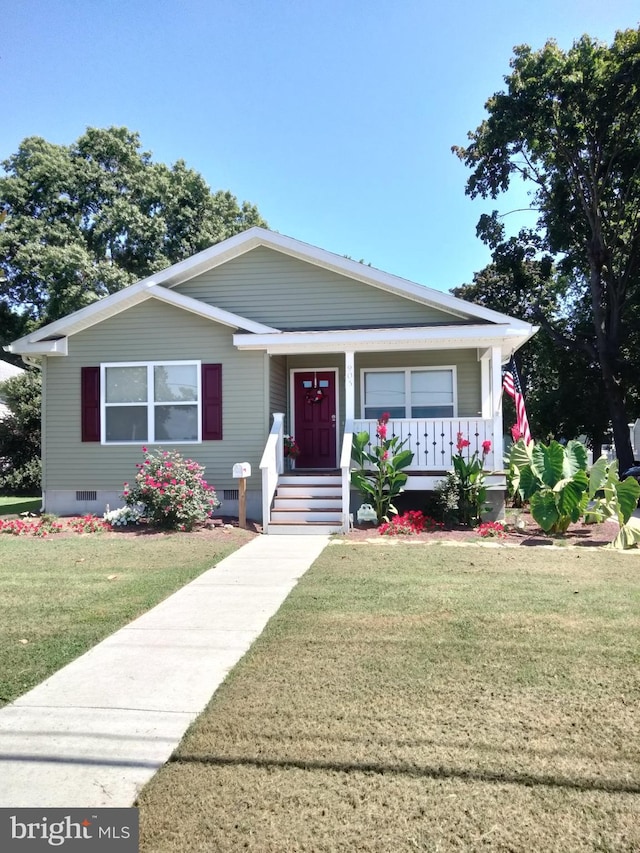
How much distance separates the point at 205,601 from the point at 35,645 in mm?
1578

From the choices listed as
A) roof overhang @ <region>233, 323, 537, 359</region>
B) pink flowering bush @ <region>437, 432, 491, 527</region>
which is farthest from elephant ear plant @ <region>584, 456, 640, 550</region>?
roof overhang @ <region>233, 323, 537, 359</region>

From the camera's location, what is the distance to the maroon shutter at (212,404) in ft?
36.6

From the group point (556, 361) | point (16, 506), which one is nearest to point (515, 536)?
point (16, 506)

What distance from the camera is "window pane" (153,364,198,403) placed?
11.3 meters

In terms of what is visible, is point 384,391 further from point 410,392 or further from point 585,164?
point 585,164

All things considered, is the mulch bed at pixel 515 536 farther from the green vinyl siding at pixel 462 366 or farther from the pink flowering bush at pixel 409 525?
the green vinyl siding at pixel 462 366

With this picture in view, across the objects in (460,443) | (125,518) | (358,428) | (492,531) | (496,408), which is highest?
(496,408)

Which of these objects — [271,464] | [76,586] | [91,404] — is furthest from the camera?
[91,404]

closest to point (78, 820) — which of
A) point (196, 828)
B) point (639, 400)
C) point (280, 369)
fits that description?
point (196, 828)

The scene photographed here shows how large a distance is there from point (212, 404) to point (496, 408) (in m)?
5.45

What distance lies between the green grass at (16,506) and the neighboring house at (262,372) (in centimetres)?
170

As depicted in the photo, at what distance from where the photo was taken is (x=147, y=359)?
11422 mm

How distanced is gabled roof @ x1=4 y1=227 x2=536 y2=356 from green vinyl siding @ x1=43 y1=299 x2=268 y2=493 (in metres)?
0.26

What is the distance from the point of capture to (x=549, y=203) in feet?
71.6
